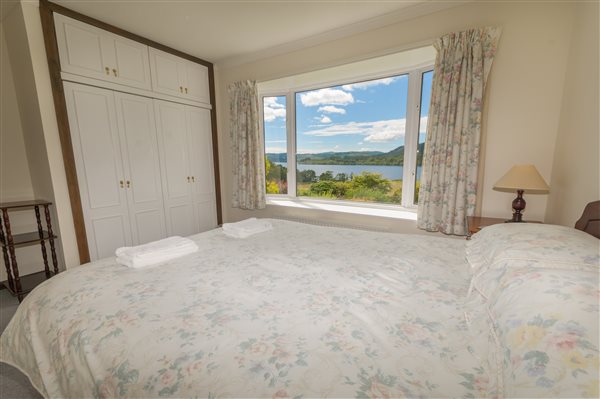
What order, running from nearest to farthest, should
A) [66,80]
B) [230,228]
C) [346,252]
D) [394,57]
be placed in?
1. [346,252]
2. [230,228]
3. [66,80]
4. [394,57]

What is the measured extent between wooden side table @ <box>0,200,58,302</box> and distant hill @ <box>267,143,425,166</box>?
2.60 m

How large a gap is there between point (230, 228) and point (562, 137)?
2.61 metres

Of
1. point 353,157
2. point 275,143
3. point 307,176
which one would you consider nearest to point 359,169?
point 353,157

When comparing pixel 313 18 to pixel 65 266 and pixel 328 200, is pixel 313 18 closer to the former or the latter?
pixel 328 200

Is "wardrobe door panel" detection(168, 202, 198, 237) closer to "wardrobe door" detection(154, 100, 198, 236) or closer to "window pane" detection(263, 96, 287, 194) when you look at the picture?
"wardrobe door" detection(154, 100, 198, 236)

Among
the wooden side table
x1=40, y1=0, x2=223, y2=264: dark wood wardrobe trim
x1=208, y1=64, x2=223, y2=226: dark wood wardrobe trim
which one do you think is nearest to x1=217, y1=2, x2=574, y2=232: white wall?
x1=208, y1=64, x2=223, y2=226: dark wood wardrobe trim

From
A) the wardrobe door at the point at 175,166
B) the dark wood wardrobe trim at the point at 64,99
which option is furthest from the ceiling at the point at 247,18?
the wardrobe door at the point at 175,166

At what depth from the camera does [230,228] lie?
2070 millimetres

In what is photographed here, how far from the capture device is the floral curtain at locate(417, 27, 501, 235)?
2.11m

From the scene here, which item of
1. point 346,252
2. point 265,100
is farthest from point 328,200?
point 346,252

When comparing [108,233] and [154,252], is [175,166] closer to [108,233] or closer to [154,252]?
[108,233]

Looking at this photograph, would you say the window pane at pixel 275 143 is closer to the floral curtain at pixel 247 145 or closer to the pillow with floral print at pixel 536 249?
the floral curtain at pixel 247 145

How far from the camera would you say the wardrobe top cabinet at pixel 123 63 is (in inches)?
91.9

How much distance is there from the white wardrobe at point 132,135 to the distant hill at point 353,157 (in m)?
1.27
